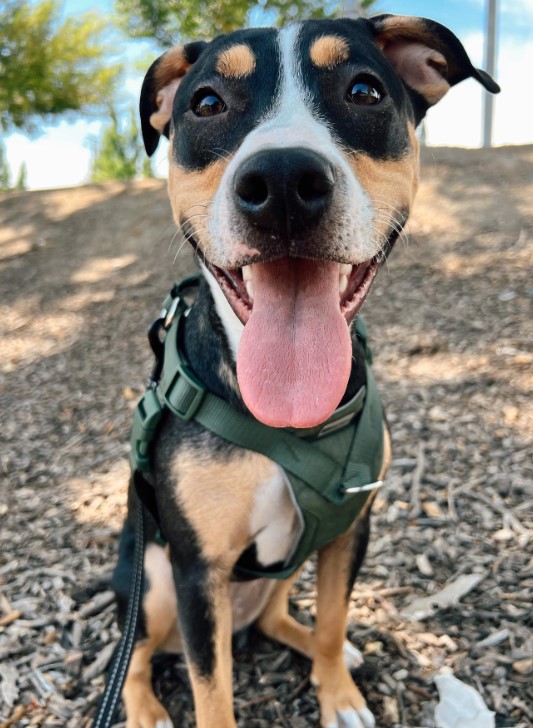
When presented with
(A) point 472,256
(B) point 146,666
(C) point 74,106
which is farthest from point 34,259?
(C) point 74,106

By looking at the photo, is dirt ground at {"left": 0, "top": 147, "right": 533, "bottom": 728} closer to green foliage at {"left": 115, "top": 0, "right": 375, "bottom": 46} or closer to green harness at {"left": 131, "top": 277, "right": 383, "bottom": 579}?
green harness at {"left": 131, "top": 277, "right": 383, "bottom": 579}

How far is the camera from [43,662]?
285 centimetres

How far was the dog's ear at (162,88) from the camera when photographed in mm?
2426

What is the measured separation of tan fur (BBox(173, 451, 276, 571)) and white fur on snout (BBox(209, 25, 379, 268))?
2.26 ft

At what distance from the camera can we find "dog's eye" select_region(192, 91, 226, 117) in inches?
83.4

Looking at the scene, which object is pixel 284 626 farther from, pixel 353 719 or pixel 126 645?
pixel 126 645

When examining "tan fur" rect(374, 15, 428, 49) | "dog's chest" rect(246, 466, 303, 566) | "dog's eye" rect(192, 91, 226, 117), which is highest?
"tan fur" rect(374, 15, 428, 49)

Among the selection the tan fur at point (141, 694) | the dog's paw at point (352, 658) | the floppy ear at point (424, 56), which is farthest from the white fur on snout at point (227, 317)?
the dog's paw at point (352, 658)

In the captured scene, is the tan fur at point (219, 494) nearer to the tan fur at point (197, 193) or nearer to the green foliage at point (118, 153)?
the tan fur at point (197, 193)

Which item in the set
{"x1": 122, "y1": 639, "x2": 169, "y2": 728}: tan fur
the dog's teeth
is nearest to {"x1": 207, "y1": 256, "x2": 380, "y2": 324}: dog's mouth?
the dog's teeth

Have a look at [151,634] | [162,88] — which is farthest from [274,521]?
[162,88]

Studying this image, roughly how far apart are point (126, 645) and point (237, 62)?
2.01m

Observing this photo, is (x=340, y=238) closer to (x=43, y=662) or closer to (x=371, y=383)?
(x=371, y=383)

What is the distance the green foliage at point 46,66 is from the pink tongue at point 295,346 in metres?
16.9
